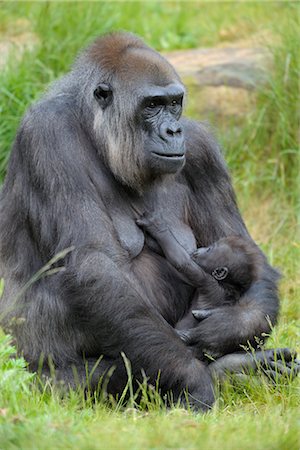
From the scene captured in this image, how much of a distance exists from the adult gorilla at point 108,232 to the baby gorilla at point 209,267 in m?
0.08

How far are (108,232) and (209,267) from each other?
2.48 ft

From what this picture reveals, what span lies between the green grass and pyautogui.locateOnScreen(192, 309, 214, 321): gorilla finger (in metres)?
0.45

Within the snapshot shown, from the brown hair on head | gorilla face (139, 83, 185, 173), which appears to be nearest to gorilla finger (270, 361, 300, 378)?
gorilla face (139, 83, 185, 173)

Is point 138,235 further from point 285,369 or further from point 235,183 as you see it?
point 235,183

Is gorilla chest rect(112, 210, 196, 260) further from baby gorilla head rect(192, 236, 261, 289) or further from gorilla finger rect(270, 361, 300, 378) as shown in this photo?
gorilla finger rect(270, 361, 300, 378)

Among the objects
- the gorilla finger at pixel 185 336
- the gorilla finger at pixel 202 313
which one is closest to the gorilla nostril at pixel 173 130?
the gorilla finger at pixel 202 313

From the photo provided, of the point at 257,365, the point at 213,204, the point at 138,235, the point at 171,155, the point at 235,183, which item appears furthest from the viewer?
the point at 235,183

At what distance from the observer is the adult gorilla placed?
557cm

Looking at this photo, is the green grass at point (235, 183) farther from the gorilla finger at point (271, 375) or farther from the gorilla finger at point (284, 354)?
the gorilla finger at point (284, 354)

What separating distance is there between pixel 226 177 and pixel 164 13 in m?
5.68

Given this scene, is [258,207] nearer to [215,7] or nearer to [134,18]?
[134,18]

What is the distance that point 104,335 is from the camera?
559cm

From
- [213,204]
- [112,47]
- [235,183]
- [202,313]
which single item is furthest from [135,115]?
[235,183]

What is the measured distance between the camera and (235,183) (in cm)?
916
